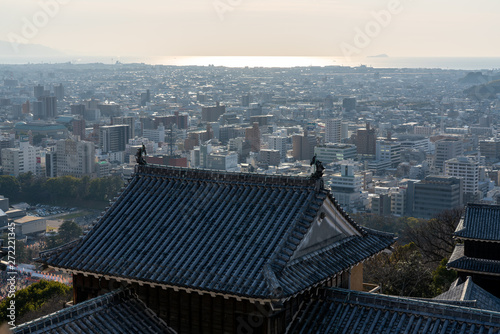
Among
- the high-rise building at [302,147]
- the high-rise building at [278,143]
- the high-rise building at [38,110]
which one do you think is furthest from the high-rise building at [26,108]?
the high-rise building at [302,147]

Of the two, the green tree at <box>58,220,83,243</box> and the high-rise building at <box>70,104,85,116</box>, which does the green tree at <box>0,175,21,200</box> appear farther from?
the high-rise building at <box>70,104,85,116</box>

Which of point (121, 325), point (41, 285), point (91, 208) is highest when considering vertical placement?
point (121, 325)

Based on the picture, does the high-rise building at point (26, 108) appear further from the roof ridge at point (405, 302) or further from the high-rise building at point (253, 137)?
the roof ridge at point (405, 302)

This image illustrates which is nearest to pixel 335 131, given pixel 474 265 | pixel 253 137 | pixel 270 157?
pixel 253 137

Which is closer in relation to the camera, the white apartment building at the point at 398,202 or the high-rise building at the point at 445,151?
the white apartment building at the point at 398,202

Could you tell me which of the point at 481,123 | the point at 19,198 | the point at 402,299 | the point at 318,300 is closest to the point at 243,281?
the point at 318,300

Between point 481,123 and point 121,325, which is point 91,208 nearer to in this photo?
point 121,325
